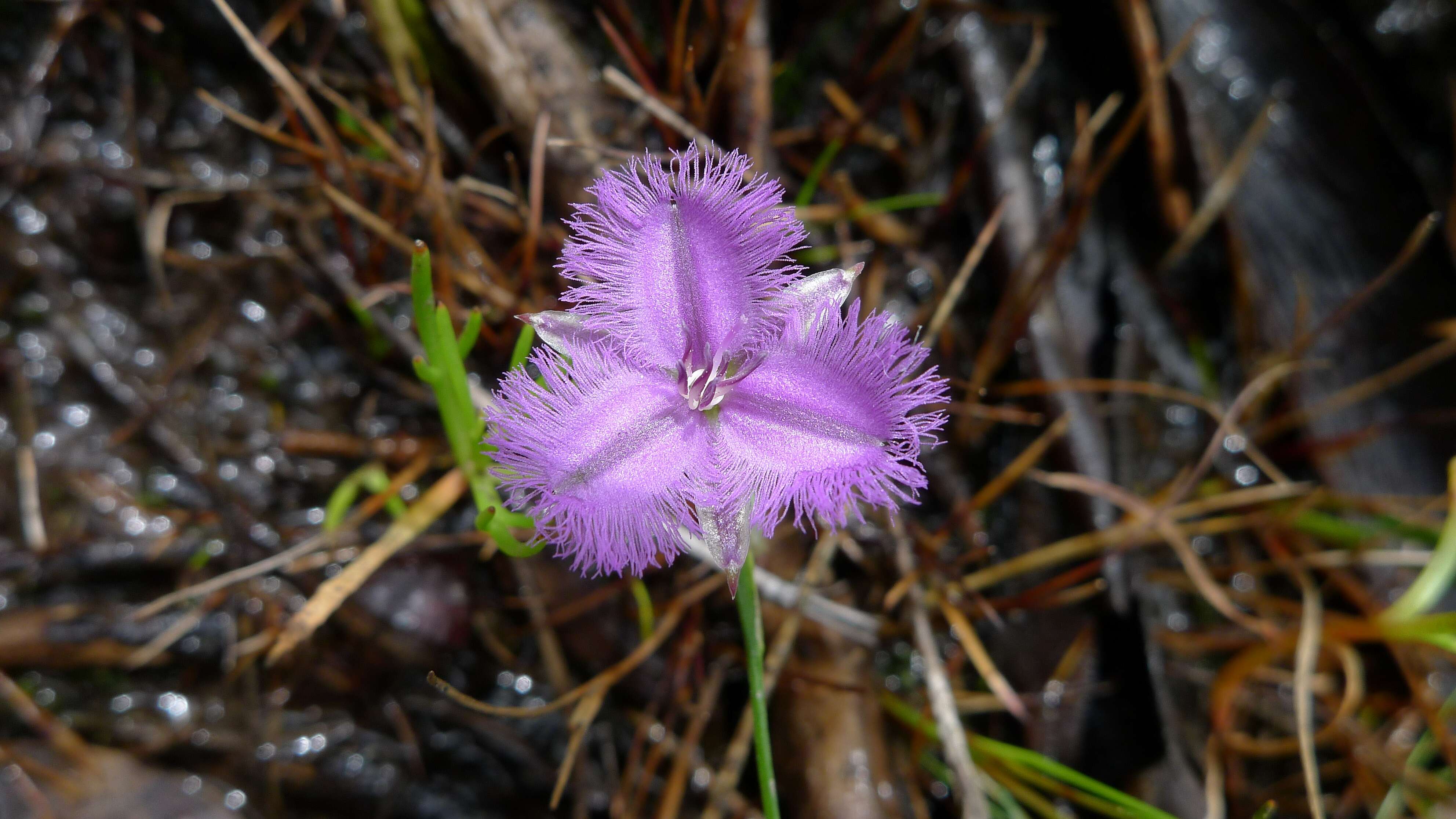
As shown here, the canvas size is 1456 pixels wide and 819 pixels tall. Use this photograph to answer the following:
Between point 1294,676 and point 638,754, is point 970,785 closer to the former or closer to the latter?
point 638,754

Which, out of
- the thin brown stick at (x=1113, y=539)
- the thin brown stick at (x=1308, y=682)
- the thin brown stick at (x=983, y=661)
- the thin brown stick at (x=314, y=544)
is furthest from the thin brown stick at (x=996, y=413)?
the thin brown stick at (x=314, y=544)

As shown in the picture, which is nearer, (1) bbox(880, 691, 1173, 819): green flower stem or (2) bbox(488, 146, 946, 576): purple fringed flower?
(2) bbox(488, 146, 946, 576): purple fringed flower

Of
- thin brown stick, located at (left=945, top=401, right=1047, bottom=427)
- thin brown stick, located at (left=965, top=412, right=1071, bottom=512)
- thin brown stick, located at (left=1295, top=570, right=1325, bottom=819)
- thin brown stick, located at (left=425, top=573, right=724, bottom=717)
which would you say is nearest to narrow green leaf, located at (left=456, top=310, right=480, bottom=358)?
thin brown stick, located at (left=425, top=573, right=724, bottom=717)

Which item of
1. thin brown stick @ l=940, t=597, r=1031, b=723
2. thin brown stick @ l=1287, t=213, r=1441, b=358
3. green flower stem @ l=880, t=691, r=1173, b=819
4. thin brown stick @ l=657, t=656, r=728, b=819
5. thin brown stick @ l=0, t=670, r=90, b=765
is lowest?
thin brown stick @ l=0, t=670, r=90, b=765

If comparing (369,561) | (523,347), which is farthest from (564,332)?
(369,561)

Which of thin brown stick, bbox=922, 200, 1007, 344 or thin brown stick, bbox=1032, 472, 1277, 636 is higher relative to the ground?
thin brown stick, bbox=922, 200, 1007, 344

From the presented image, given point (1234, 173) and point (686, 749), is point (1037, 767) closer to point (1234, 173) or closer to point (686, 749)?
point (686, 749)

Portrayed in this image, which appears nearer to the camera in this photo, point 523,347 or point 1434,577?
point 523,347

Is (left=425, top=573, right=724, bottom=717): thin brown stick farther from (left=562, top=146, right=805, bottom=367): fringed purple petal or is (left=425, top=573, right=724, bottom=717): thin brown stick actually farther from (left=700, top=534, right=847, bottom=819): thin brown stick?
(left=562, top=146, right=805, bottom=367): fringed purple petal
